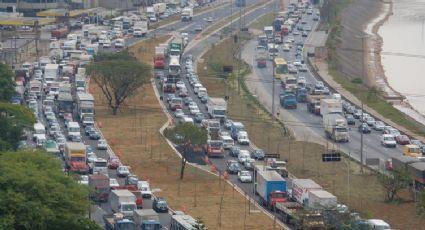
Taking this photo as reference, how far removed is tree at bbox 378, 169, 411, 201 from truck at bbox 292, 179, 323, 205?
1.71m

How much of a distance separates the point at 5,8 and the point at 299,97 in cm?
3308

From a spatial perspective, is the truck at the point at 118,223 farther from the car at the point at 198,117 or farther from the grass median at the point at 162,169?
the car at the point at 198,117

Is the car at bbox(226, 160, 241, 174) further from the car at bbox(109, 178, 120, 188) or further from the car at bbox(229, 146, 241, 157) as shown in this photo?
the car at bbox(109, 178, 120, 188)

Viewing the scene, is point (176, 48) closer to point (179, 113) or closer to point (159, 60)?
point (159, 60)

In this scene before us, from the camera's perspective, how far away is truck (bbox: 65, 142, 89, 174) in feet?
132

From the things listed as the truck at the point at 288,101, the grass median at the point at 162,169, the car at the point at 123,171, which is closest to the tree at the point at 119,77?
the grass median at the point at 162,169

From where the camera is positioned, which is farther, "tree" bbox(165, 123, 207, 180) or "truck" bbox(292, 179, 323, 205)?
"tree" bbox(165, 123, 207, 180)

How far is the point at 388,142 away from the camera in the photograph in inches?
1812

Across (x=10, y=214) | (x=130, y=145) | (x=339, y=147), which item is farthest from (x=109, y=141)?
(x=10, y=214)

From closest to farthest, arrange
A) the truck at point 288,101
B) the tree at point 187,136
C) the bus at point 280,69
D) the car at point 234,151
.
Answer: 1. the tree at point 187,136
2. the car at point 234,151
3. the truck at point 288,101
4. the bus at point 280,69

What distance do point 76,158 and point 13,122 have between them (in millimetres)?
2096

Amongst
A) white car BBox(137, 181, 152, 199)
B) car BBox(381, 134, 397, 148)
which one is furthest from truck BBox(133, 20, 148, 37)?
white car BBox(137, 181, 152, 199)

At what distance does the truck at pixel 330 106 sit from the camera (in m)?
50.3

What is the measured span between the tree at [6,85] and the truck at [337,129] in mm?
8675
